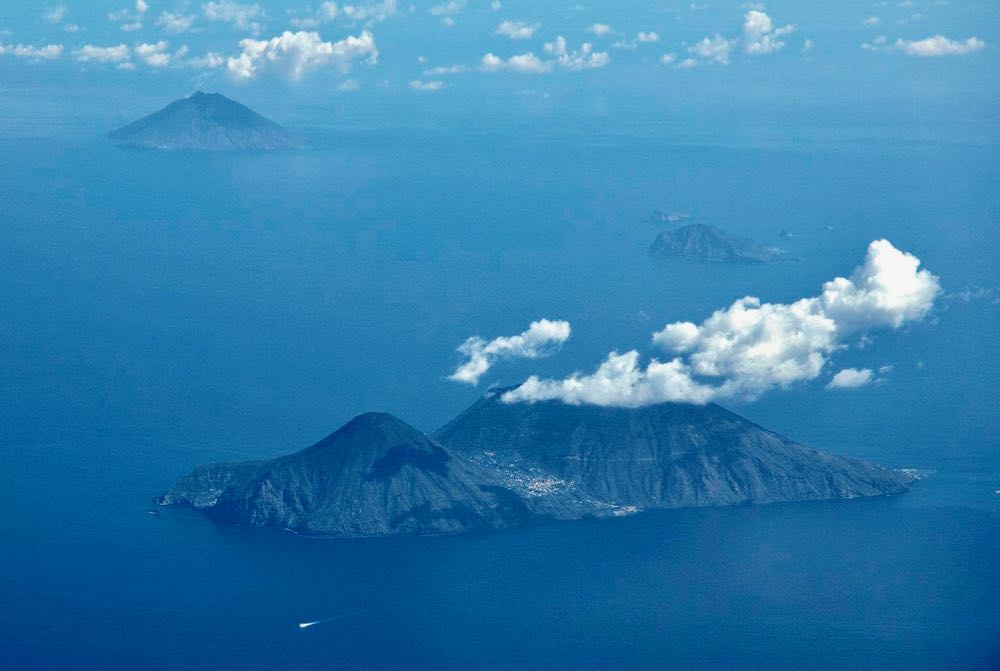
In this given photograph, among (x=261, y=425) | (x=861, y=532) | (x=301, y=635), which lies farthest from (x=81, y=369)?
(x=861, y=532)

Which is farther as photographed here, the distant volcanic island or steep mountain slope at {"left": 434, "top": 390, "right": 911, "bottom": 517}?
steep mountain slope at {"left": 434, "top": 390, "right": 911, "bottom": 517}

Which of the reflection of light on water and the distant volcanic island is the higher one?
the distant volcanic island

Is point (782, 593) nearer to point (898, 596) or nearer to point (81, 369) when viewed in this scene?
point (898, 596)

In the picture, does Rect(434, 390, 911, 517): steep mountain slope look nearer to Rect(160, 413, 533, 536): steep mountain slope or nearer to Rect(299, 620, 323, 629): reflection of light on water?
Rect(160, 413, 533, 536): steep mountain slope

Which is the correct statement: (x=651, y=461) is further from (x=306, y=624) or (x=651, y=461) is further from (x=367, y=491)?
(x=306, y=624)

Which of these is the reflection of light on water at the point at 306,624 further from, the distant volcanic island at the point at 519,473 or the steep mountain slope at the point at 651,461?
the steep mountain slope at the point at 651,461

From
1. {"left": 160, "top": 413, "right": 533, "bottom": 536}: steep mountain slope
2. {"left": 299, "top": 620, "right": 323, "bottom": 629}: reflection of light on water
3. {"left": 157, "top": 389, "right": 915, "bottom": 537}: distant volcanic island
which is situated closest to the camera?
{"left": 299, "top": 620, "right": 323, "bottom": 629}: reflection of light on water

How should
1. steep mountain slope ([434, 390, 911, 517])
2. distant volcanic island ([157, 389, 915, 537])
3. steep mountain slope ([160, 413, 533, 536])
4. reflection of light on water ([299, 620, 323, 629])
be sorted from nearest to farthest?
reflection of light on water ([299, 620, 323, 629])
steep mountain slope ([160, 413, 533, 536])
distant volcanic island ([157, 389, 915, 537])
steep mountain slope ([434, 390, 911, 517])

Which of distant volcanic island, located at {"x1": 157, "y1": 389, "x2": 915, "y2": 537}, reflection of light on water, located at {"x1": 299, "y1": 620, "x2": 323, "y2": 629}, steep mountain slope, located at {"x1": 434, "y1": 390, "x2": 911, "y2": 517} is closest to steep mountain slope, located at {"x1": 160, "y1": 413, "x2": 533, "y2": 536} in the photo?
distant volcanic island, located at {"x1": 157, "y1": 389, "x2": 915, "y2": 537}

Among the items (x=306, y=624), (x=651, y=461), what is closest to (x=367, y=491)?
(x=306, y=624)
